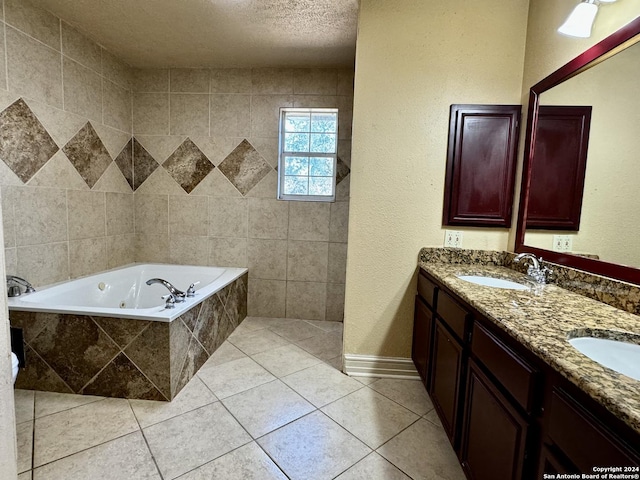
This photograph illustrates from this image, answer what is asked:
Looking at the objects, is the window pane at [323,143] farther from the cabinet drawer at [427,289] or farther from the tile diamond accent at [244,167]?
the cabinet drawer at [427,289]

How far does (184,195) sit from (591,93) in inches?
126

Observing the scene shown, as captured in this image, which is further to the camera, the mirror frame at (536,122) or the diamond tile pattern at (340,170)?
the diamond tile pattern at (340,170)

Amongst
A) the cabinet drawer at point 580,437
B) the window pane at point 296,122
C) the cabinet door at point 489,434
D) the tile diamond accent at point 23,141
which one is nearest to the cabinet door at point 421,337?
the cabinet door at point 489,434

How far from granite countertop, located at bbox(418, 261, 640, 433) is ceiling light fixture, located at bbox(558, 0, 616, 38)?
4.02 feet

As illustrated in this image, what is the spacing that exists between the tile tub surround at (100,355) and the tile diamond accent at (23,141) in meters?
1.02

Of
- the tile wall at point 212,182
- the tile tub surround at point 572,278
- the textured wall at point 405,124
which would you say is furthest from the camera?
the tile wall at point 212,182

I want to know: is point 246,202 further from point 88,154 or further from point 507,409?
point 507,409

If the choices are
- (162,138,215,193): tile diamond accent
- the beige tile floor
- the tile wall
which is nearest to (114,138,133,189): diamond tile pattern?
the tile wall

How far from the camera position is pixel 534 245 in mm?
1795

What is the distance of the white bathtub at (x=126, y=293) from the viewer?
1822mm

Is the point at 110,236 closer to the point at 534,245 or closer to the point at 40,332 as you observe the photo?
the point at 40,332

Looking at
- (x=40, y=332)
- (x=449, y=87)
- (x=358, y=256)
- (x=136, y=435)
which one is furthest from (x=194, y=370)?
(x=449, y=87)

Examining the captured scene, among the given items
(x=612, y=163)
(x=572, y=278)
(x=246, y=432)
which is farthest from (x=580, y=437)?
(x=246, y=432)

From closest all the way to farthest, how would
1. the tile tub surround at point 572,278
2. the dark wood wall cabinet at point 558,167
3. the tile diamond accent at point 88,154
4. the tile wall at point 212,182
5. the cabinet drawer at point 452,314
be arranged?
the tile tub surround at point 572,278 < the cabinet drawer at point 452,314 < the dark wood wall cabinet at point 558,167 < the tile diamond accent at point 88,154 < the tile wall at point 212,182
